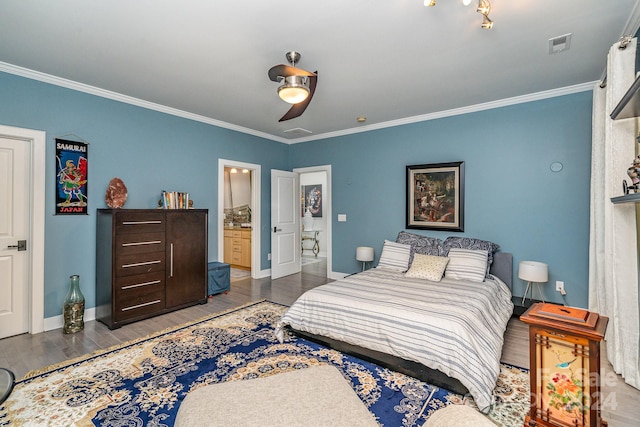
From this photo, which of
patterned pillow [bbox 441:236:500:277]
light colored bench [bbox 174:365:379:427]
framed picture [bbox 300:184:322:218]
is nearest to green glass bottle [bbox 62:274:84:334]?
light colored bench [bbox 174:365:379:427]

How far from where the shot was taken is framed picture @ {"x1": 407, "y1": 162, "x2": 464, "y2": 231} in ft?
14.4

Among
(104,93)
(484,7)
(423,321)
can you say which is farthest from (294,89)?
(104,93)

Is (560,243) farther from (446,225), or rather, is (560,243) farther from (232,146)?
(232,146)

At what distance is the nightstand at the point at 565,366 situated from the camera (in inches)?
56.6

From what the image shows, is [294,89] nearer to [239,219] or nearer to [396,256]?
[396,256]

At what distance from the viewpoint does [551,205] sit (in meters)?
3.77

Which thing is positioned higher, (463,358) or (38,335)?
(463,358)

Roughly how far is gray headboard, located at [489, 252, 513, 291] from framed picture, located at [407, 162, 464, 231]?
1.99 feet

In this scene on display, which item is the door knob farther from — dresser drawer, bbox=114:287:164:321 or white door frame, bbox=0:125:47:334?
dresser drawer, bbox=114:287:164:321

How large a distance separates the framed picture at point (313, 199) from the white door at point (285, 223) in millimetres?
2599

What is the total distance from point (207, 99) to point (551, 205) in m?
4.50

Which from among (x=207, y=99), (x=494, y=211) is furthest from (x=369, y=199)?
(x=207, y=99)

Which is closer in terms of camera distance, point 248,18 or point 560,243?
point 248,18

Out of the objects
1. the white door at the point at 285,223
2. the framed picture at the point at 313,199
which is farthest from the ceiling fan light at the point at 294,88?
the framed picture at the point at 313,199
